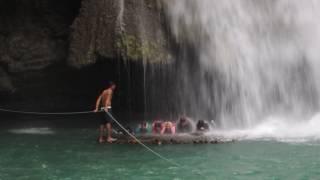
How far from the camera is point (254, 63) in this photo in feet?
81.2

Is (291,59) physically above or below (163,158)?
above

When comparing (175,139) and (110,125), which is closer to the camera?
(175,139)

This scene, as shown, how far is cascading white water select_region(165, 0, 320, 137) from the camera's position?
2402 centimetres

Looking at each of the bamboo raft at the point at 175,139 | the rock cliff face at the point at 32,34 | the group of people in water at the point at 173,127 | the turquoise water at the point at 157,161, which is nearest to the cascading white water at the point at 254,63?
the group of people in water at the point at 173,127

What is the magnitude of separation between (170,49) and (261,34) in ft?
16.2

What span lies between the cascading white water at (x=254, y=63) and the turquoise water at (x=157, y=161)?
259 inches

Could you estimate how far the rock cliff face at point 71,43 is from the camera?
2153cm

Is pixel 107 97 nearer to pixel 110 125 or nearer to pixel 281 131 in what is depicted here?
pixel 110 125

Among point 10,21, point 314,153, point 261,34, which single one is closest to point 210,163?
point 314,153

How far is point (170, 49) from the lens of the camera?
2247 centimetres

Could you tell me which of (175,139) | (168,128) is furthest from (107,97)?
(168,128)

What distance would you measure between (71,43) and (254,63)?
8.34m

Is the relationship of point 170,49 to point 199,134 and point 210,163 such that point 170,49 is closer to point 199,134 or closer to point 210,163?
point 199,134

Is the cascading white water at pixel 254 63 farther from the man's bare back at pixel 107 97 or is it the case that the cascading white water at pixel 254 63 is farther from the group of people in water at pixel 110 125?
the man's bare back at pixel 107 97
